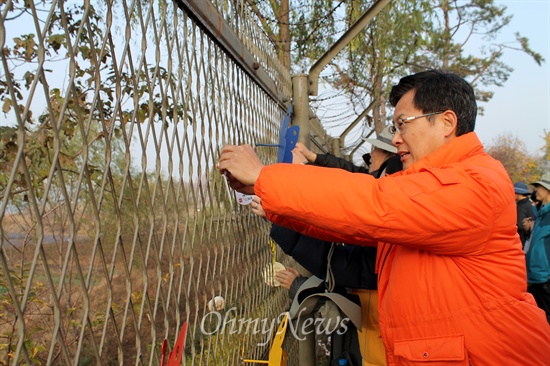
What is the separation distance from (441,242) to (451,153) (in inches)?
12.4

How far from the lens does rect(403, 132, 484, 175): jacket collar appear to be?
1.42 meters

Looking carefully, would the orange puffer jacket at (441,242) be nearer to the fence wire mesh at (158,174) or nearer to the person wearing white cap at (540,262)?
the fence wire mesh at (158,174)

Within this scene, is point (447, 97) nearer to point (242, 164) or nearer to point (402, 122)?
point (402, 122)

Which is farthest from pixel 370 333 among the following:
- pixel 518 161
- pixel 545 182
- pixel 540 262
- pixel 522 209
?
pixel 518 161

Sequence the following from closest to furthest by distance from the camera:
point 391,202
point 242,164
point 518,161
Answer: point 391,202 < point 242,164 < point 518,161

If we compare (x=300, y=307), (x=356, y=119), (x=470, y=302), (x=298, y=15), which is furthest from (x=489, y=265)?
(x=298, y=15)

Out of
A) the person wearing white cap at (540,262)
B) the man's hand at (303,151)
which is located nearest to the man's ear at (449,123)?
the man's hand at (303,151)

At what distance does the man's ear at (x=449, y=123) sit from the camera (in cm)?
154

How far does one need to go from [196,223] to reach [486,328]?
975 millimetres

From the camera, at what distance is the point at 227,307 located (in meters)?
2.07

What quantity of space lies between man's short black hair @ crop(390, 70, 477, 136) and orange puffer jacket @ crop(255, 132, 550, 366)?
9 centimetres

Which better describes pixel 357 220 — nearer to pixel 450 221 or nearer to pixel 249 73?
pixel 450 221

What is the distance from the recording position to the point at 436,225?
1225mm

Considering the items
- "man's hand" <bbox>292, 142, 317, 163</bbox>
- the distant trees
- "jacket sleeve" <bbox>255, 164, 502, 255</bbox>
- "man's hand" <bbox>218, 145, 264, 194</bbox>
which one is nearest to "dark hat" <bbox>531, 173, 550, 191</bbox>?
"man's hand" <bbox>292, 142, 317, 163</bbox>
